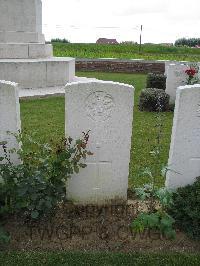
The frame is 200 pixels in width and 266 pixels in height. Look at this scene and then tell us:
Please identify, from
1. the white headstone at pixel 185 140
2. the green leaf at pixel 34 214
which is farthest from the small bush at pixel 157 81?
the green leaf at pixel 34 214

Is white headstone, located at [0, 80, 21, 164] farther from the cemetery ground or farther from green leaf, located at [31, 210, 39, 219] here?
green leaf, located at [31, 210, 39, 219]

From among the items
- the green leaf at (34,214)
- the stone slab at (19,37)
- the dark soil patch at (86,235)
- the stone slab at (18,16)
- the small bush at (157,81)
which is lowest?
the dark soil patch at (86,235)

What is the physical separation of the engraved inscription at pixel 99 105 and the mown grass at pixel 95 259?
55.0 inches

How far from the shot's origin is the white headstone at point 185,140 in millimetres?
3826

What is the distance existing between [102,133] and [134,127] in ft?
12.3

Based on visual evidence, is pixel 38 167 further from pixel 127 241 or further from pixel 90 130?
pixel 127 241

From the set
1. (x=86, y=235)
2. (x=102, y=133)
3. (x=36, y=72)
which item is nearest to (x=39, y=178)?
(x=86, y=235)

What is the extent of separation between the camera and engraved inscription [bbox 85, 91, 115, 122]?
12.8 ft

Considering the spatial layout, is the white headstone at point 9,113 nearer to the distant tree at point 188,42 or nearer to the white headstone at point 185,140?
the white headstone at point 185,140

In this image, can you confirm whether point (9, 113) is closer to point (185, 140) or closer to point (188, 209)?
point (185, 140)

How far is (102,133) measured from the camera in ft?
13.3

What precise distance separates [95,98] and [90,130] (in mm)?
352

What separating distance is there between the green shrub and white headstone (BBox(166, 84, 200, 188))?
0.19 metres

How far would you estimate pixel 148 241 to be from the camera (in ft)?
12.3
